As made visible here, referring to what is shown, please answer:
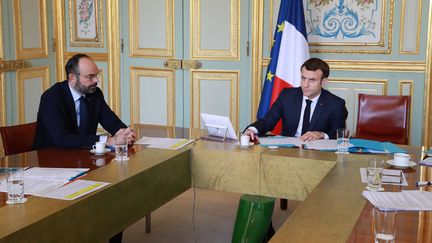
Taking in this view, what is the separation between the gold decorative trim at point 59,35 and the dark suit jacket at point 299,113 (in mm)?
3219

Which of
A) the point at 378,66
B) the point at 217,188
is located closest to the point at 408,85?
the point at 378,66

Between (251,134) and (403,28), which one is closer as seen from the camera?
(251,134)

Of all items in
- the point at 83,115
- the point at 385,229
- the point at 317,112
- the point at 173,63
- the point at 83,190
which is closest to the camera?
the point at 385,229

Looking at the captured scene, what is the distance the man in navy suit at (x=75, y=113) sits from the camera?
2.93m

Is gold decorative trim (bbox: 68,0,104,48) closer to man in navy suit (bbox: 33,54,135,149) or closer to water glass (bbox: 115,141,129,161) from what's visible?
man in navy suit (bbox: 33,54,135,149)

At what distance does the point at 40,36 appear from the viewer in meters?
5.83

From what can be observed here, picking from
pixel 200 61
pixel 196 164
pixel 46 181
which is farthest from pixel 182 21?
pixel 46 181

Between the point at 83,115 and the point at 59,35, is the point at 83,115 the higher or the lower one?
the lower one

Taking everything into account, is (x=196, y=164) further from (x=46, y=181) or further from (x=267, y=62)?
(x=267, y=62)

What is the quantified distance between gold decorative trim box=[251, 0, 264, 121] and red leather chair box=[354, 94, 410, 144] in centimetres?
123

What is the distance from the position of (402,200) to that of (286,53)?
2.96 m

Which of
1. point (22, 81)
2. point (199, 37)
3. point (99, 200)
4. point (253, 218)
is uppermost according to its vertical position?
point (199, 37)

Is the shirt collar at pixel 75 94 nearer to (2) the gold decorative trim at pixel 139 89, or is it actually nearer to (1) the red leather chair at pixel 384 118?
(1) the red leather chair at pixel 384 118

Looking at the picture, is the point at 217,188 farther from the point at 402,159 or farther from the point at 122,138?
the point at 402,159
